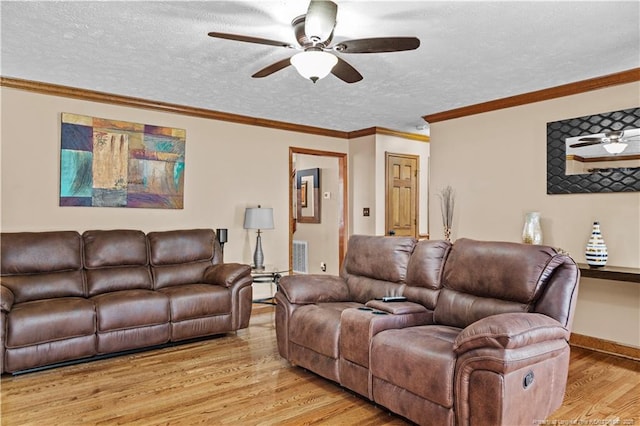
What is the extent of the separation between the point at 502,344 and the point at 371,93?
9.89ft

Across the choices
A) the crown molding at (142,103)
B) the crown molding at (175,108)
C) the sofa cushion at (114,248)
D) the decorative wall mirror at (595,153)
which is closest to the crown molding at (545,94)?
the decorative wall mirror at (595,153)

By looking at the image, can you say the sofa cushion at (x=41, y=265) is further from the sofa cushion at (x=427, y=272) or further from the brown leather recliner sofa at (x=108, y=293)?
the sofa cushion at (x=427, y=272)

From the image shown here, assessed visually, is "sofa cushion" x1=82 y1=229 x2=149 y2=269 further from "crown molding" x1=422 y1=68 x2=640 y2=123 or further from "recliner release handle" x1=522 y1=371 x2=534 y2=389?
"crown molding" x1=422 y1=68 x2=640 y2=123

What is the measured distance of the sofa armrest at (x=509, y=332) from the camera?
2.03m

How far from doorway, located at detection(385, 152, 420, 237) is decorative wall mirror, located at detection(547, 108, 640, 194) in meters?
2.48

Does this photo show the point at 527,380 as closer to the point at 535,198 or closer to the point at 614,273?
the point at 614,273

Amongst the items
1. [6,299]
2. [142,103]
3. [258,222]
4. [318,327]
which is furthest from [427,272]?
[142,103]

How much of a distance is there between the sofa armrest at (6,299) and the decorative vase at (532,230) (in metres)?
4.41

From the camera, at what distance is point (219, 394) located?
9.54 ft

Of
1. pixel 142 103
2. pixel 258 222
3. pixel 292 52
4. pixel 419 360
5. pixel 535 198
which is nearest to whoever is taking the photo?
pixel 419 360

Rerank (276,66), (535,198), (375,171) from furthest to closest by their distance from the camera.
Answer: (375,171) → (535,198) → (276,66)

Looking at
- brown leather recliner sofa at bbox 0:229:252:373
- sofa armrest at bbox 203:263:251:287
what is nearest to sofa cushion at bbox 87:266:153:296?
brown leather recliner sofa at bbox 0:229:252:373

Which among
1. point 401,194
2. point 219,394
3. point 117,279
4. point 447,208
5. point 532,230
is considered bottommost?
point 219,394

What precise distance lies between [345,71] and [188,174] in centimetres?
274
